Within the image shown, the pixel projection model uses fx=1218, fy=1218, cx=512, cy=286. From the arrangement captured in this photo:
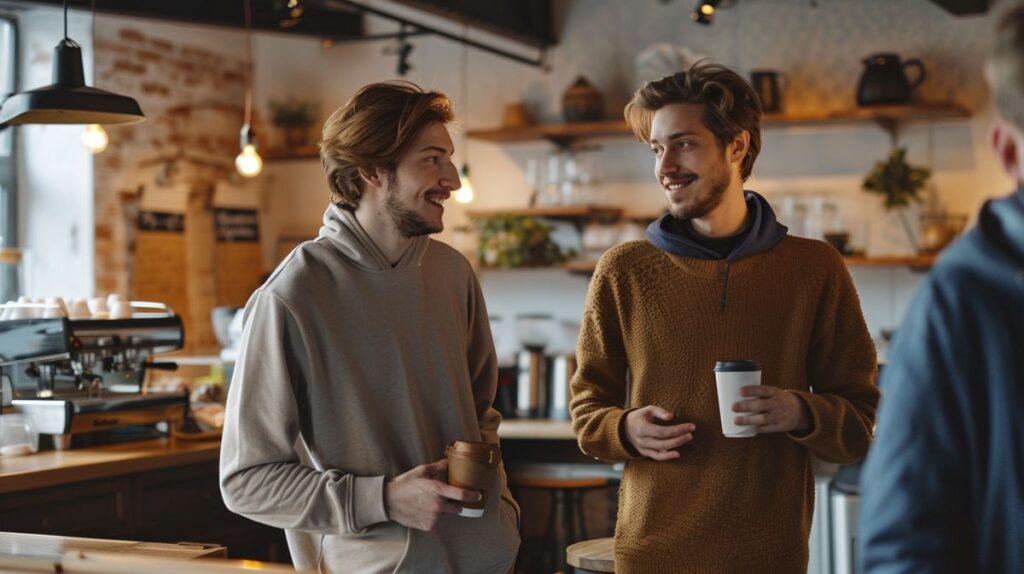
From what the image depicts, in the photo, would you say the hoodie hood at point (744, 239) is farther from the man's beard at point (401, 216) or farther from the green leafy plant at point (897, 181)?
the green leafy plant at point (897, 181)

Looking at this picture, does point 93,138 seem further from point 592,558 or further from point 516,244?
point 592,558

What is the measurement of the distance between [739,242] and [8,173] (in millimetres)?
5499

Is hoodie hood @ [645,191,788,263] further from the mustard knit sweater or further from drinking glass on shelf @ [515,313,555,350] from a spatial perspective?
drinking glass on shelf @ [515,313,555,350]

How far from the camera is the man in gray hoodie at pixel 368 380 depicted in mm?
2016

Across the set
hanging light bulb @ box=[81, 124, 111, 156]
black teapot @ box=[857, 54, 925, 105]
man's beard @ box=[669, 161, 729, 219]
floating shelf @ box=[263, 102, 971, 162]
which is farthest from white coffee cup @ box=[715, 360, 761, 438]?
black teapot @ box=[857, 54, 925, 105]

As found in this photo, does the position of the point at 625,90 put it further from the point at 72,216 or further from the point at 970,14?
the point at 72,216

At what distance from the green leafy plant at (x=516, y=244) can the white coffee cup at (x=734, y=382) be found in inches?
185

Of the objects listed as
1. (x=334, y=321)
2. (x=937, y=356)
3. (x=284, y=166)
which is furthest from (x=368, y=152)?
(x=284, y=166)

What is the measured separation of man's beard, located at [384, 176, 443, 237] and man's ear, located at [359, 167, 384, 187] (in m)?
0.02

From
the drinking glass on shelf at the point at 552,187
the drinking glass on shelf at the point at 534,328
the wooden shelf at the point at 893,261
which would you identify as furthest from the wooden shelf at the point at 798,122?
the drinking glass on shelf at the point at 534,328

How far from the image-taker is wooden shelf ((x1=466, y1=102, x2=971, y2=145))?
604cm

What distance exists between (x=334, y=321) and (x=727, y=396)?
0.68 meters

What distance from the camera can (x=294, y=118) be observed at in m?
7.98

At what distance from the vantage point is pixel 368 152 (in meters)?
2.15
